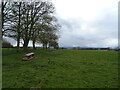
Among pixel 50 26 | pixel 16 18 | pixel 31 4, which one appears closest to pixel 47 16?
pixel 50 26

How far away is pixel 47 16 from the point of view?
1294 inches

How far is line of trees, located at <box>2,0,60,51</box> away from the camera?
27.1 m

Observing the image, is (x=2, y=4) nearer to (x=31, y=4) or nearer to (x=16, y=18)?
(x=16, y=18)

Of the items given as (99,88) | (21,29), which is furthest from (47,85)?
(21,29)

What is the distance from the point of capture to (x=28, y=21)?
1183 inches

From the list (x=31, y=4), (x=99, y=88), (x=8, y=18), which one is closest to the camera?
(x=99, y=88)

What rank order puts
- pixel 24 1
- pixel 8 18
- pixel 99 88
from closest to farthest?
pixel 99 88 → pixel 8 18 → pixel 24 1

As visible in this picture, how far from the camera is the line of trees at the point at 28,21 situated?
27.1 metres

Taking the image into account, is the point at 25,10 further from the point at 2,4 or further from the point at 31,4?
the point at 2,4

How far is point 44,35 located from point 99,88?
24737 mm

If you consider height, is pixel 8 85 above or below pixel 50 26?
below

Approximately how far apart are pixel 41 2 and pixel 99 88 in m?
29.5

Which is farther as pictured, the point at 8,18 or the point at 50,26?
the point at 50,26

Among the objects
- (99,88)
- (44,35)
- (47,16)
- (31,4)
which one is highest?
(31,4)
